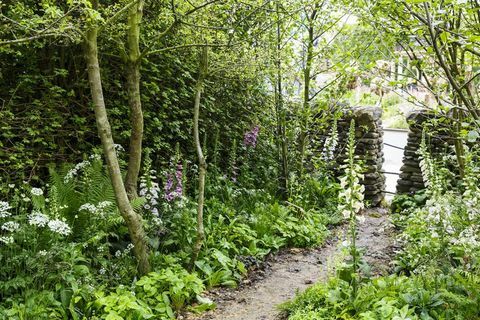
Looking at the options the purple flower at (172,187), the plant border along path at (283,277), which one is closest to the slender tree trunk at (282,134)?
the plant border along path at (283,277)

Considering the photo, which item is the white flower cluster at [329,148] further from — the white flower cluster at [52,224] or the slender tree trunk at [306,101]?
the white flower cluster at [52,224]

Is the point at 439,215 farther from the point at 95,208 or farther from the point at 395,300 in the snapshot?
the point at 95,208

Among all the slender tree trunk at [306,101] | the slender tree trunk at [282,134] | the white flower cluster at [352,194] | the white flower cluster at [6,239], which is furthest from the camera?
the slender tree trunk at [282,134]

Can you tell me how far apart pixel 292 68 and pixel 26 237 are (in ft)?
16.0

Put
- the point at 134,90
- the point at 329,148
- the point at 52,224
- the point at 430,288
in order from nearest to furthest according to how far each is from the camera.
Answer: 1. the point at 52,224
2. the point at 430,288
3. the point at 134,90
4. the point at 329,148

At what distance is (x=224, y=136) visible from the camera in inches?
296

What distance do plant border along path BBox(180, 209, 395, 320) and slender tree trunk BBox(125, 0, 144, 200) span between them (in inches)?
60.9

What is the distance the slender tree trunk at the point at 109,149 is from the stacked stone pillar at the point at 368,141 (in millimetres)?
5244

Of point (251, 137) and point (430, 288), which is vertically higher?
point (251, 137)

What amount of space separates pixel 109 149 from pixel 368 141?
19.3 feet

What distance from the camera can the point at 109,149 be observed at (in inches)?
159

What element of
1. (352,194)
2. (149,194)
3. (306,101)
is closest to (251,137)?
(306,101)

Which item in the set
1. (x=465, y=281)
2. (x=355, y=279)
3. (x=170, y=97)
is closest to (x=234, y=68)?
(x=170, y=97)

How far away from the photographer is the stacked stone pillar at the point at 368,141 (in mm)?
8617
